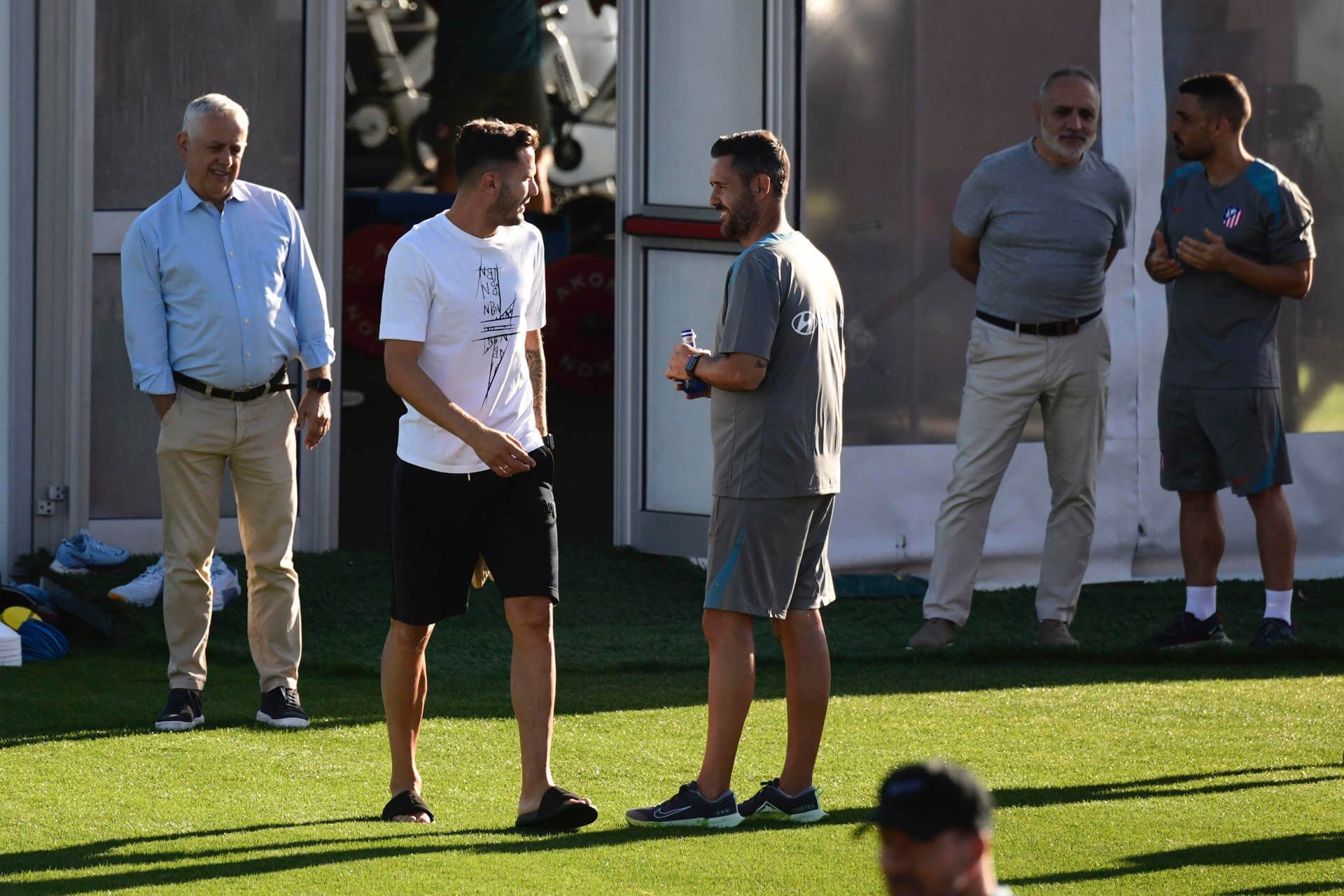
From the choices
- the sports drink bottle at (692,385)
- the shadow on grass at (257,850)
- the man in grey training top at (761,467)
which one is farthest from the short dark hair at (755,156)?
the shadow on grass at (257,850)

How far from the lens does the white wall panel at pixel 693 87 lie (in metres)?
7.93

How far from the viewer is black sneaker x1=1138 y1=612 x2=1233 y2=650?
251 inches

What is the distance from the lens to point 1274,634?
6.24 m

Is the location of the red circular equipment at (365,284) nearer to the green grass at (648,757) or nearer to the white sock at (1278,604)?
the green grass at (648,757)

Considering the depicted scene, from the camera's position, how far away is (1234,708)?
5301 millimetres

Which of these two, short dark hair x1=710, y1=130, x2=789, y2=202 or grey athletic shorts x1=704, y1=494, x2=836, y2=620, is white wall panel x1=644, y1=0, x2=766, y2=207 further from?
grey athletic shorts x1=704, y1=494, x2=836, y2=620

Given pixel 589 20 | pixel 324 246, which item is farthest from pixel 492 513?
pixel 589 20

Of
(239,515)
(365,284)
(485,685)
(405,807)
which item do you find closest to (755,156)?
(405,807)

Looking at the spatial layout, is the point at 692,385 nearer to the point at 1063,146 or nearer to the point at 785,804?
the point at 785,804

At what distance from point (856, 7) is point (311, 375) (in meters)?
3.61

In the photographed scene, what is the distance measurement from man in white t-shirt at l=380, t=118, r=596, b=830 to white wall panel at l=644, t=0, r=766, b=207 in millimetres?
3894

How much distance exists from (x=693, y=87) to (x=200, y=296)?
352 centimetres

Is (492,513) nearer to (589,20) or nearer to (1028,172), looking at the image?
(1028,172)

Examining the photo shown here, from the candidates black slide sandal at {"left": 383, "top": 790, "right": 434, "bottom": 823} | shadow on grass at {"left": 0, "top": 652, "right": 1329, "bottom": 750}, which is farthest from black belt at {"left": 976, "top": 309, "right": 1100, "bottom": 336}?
black slide sandal at {"left": 383, "top": 790, "right": 434, "bottom": 823}
